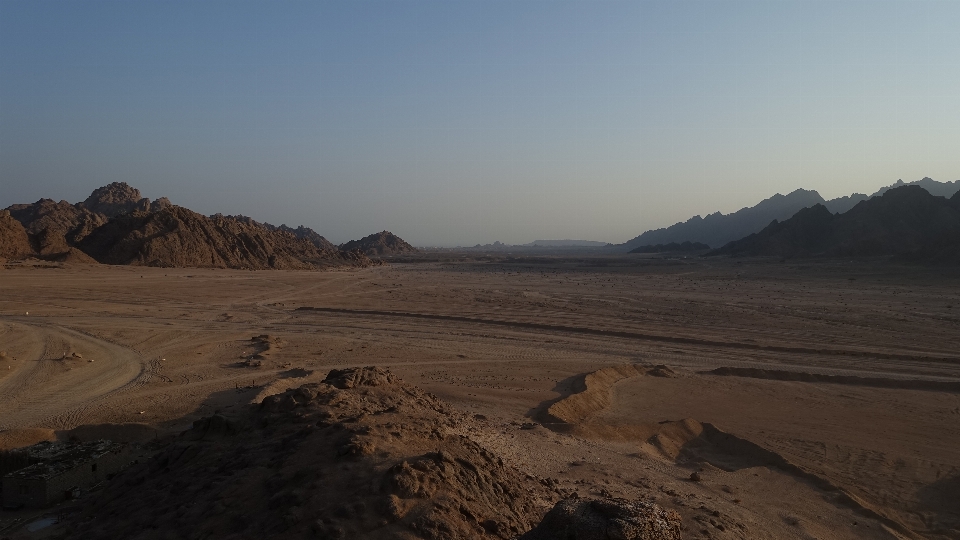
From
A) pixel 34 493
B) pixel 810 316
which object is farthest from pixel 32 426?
pixel 810 316

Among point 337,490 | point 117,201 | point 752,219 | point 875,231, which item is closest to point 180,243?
point 117,201

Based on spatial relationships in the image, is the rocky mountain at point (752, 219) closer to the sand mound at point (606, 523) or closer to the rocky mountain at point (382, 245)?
the rocky mountain at point (382, 245)

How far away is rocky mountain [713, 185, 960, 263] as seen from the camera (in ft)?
223

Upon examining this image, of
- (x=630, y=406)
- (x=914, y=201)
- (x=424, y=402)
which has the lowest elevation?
(x=630, y=406)

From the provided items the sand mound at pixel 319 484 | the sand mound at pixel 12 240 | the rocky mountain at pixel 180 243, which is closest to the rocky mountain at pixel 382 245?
the rocky mountain at pixel 180 243

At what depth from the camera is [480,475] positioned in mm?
7281

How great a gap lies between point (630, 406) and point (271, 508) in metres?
10.5

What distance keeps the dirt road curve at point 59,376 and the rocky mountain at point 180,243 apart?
115 feet

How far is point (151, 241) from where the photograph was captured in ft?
185

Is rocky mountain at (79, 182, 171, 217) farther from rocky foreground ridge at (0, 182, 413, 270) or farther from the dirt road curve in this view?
the dirt road curve

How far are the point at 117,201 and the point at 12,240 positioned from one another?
58.1 m

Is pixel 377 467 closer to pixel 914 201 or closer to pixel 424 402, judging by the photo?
pixel 424 402

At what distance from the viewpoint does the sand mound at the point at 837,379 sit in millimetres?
16344

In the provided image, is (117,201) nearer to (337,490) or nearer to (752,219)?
(337,490)
